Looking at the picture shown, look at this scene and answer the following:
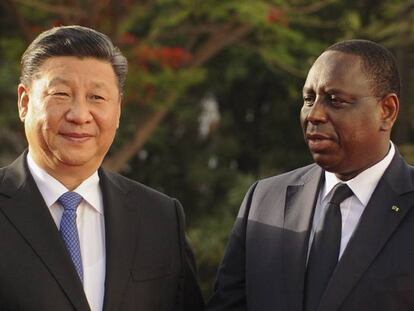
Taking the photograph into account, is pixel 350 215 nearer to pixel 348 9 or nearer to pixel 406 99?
pixel 406 99

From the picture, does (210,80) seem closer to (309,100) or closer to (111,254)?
(309,100)

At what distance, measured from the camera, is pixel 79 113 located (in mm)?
3447

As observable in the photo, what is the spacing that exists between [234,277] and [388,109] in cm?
96

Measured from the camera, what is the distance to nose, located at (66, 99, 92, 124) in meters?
3.44

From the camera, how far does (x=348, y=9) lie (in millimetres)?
9906

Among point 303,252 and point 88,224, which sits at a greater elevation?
point 88,224

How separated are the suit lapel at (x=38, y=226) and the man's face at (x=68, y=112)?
12 centimetres

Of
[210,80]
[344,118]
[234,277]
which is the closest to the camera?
[344,118]

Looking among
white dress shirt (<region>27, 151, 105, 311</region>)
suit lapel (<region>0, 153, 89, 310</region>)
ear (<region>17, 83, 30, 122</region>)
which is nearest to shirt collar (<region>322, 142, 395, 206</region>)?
white dress shirt (<region>27, 151, 105, 311</region>)

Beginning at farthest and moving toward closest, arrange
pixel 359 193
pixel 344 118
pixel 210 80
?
pixel 210 80 → pixel 359 193 → pixel 344 118

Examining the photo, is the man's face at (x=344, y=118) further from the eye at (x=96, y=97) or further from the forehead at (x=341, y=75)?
the eye at (x=96, y=97)

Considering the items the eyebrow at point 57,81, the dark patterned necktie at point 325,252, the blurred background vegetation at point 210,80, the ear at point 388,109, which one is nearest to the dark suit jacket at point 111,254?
the eyebrow at point 57,81

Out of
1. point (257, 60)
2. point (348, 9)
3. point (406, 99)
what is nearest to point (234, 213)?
point (257, 60)

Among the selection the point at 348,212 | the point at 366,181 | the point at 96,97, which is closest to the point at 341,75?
the point at 366,181
